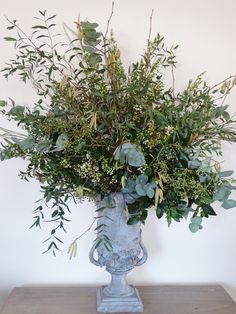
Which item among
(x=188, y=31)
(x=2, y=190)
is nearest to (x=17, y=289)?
(x=2, y=190)

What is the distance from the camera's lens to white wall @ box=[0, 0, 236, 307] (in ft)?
4.27

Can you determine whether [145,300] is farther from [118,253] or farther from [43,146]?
[43,146]

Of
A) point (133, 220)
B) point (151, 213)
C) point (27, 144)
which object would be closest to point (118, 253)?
point (133, 220)

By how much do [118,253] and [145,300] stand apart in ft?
0.80

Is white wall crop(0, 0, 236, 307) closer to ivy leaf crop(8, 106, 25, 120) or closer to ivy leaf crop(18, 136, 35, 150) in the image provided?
ivy leaf crop(8, 106, 25, 120)

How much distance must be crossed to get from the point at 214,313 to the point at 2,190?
85 cm

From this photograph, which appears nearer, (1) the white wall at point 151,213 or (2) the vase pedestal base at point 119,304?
(2) the vase pedestal base at point 119,304

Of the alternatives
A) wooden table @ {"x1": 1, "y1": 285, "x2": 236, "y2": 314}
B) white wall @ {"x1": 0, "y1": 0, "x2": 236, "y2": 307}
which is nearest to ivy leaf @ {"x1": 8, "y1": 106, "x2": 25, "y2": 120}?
white wall @ {"x1": 0, "y1": 0, "x2": 236, "y2": 307}

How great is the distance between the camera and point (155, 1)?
51.5 inches

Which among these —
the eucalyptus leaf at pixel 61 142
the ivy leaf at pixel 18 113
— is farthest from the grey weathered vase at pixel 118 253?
the ivy leaf at pixel 18 113

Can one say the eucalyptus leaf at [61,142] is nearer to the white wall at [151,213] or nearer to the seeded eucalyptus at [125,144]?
the seeded eucalyptus at [125,144]

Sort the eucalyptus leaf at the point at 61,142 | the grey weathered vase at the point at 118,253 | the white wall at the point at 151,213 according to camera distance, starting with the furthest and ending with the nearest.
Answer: the white wall at the point at 151,213, the grey weathered vase at the point at 118,253, the eucalyptus leaf at the point at 61,142

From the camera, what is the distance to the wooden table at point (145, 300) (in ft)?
3.68

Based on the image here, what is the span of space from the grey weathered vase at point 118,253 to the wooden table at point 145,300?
0.18ft
